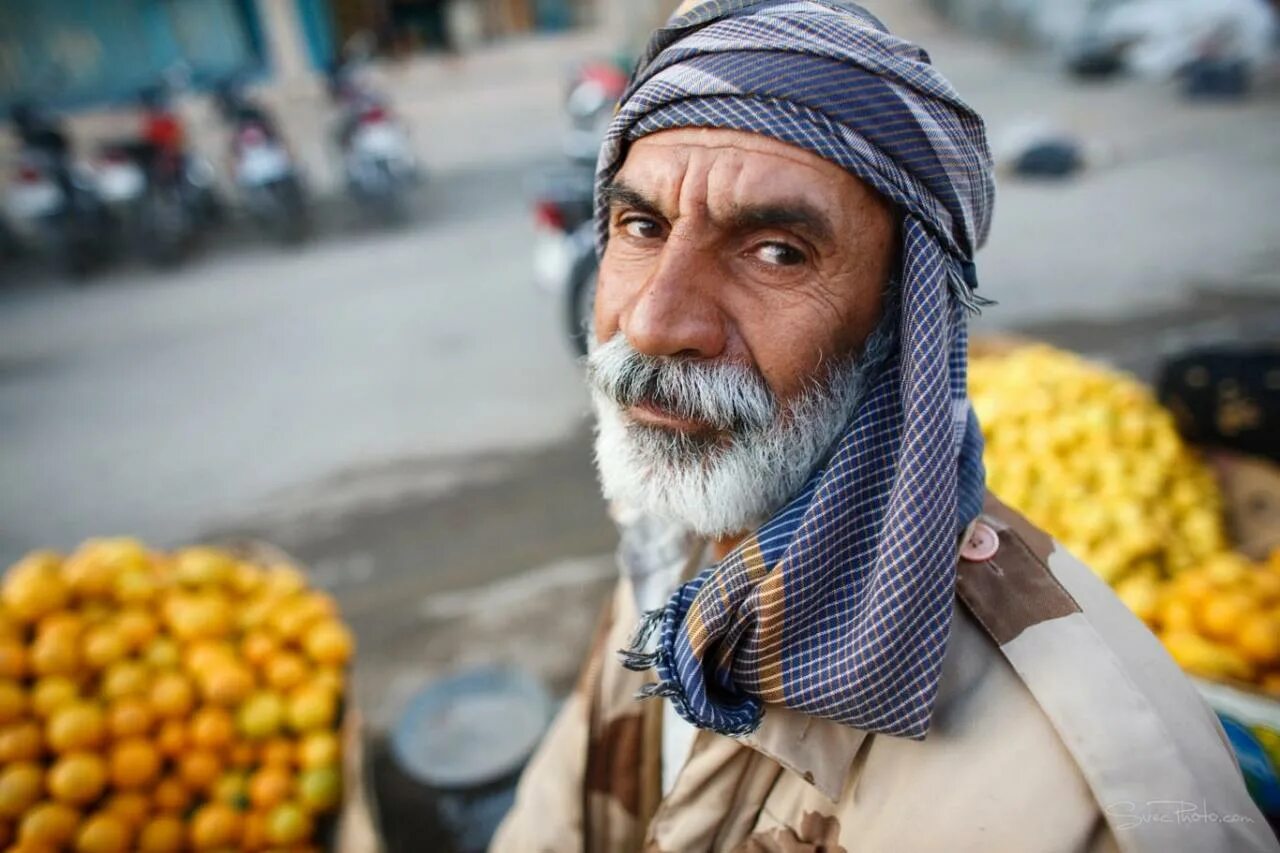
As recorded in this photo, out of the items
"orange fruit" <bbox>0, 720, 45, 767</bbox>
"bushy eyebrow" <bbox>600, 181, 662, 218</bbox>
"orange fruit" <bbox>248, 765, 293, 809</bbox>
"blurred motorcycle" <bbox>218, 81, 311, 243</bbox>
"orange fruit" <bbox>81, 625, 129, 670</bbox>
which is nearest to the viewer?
"bushy eyebrow" <bbox>600, 181, 662, 218</bbox>

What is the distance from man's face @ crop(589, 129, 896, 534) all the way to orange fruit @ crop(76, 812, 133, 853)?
5.85 ft

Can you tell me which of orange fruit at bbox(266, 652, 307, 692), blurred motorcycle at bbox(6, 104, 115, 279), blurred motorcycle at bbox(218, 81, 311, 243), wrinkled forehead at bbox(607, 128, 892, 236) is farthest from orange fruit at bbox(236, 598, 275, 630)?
blurred motorcycle at bbox(6, 104, 115, 279)

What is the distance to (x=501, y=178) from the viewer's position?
10.1 meters

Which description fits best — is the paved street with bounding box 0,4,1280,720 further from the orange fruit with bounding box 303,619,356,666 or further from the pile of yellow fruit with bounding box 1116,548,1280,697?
the pile of yellow fruit with bounding box 1116,548,1280,697

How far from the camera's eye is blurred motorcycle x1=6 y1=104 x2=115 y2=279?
7.80 meters

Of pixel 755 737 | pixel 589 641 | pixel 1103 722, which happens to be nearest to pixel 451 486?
pixel 589 641

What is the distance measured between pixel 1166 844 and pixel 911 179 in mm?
974

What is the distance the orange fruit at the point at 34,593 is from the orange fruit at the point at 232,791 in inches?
31.2

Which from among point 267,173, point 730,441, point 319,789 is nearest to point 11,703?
point 319,789

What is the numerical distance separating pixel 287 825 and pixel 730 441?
5.74ft

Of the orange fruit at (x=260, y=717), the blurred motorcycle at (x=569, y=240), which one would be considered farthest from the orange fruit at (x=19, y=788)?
the blurred motorcycle at (x=569, y=240)

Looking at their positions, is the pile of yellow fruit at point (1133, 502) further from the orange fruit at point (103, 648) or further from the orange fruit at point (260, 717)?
the orange fruit at point (103, 648)

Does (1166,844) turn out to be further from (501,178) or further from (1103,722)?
(501,178)

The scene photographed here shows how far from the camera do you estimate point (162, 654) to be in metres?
2.21
